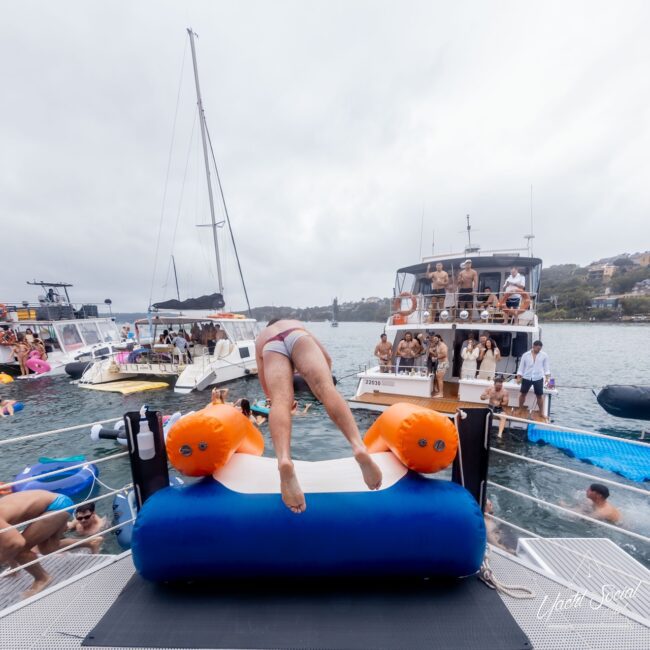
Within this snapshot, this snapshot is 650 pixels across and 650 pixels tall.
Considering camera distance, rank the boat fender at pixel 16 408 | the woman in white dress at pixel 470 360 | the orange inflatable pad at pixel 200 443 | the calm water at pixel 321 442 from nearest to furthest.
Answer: the orange inflatable pad at pixel 200 443, the calm water at pixel 321 442, the woman in white dress at pixel 470 360, the boat fender at pixel 16 408

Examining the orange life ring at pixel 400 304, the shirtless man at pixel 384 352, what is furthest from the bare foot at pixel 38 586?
the orange life ring at pixel 400 304

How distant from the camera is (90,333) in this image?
2062cm

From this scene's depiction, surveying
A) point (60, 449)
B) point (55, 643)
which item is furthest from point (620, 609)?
point (60, 449)

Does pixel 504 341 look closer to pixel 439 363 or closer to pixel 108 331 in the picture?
pixel 439 363

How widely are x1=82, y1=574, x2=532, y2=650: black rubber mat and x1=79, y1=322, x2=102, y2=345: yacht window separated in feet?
73.6

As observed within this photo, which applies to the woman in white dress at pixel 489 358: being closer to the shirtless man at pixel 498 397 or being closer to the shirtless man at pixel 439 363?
the shirtless man at pixel 498 397

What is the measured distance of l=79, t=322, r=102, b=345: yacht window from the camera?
66.1 ft

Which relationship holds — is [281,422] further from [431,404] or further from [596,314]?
[596,314]

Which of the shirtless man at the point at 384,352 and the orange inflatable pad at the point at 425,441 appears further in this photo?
the shirtless man at the point at 384,352

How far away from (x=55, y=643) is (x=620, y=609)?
3.39 meters

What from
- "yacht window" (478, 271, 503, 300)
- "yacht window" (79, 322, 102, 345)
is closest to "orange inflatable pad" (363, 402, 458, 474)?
"yacht window" (478, 271, 503, 300)

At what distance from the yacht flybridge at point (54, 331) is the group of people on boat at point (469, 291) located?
16263mm

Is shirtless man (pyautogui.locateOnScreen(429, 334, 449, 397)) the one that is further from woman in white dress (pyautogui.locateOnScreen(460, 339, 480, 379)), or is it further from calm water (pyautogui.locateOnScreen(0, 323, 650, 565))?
calm water (pyautogui.locateOnScreen(0, 323, 650, 565))

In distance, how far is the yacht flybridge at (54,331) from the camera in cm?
1755
